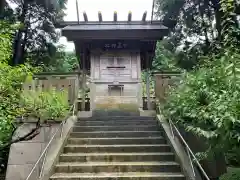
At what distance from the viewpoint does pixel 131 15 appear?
12539mm

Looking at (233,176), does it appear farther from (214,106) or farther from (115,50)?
(115,50)

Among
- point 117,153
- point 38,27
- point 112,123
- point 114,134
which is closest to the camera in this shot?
point 117,153

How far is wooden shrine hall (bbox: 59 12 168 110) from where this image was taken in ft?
38.4

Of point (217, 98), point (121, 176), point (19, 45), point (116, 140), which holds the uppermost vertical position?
point (19, 45)

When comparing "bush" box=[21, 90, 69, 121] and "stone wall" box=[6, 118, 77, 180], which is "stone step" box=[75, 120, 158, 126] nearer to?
"bush" box=[21, 90, 69, 121]

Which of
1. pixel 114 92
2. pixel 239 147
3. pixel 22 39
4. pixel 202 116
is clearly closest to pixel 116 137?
pixel 202 116

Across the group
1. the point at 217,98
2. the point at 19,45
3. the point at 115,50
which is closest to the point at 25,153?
the point at 217,98

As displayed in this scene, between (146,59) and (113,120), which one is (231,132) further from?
(146,59)

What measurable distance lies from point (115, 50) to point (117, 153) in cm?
699

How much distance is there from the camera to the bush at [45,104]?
6977 mm

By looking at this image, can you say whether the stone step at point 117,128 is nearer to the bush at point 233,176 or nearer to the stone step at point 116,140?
the stone step at point 116,140

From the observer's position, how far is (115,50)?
12758 millimetres

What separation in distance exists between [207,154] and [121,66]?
8.26 m

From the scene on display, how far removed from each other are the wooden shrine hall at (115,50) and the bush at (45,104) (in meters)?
4.43
